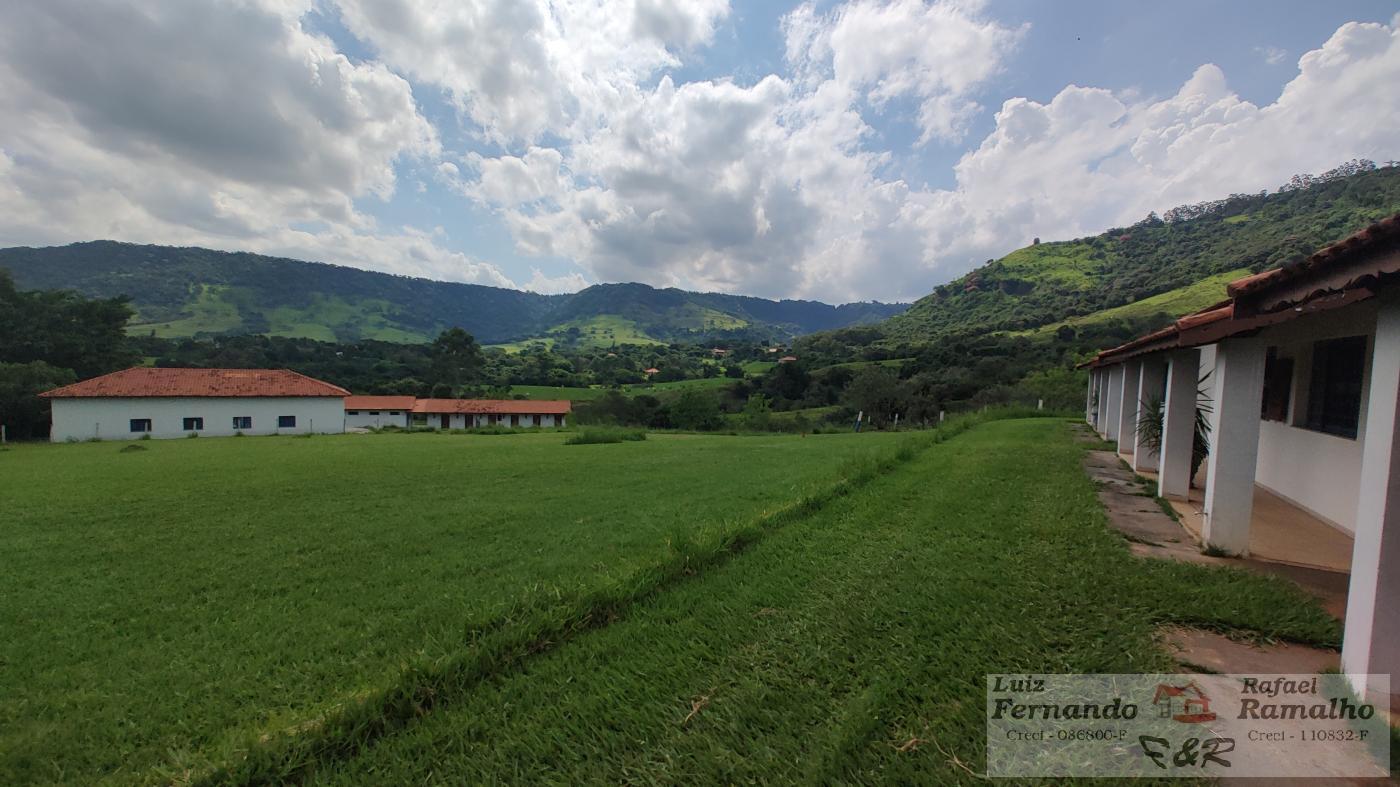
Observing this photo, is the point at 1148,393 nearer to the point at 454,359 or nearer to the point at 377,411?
the point at 377,411

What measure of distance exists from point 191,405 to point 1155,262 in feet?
303

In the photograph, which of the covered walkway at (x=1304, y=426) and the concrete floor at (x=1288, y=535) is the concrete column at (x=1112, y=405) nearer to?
the covered walkway at (x=1304, y=426)

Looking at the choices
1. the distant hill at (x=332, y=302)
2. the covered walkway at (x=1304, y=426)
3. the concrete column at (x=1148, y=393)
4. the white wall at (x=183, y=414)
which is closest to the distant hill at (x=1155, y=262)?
the concrete column at (x=1148, y=393)

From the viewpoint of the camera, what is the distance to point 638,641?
3.09 metres

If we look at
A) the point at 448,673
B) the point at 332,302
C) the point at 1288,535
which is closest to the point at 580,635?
the point at 448,673

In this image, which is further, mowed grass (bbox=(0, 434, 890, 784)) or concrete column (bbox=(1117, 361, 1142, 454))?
concrete column (bbox=(1117, 361, 1142, 454))

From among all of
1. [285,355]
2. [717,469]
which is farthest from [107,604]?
[285,355]

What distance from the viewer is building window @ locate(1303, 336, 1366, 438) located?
4957 millimetres

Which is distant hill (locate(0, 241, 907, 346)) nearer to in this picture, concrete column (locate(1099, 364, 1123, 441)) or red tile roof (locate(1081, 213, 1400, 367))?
red tile roof (locate(1081, 213, 1400, 367))

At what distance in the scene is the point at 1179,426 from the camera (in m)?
6.29

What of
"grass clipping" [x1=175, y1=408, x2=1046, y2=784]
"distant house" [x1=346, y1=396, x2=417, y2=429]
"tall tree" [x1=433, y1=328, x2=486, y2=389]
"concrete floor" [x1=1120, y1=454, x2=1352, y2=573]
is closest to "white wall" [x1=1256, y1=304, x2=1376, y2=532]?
"concrete floor" [x1=1120, y1=454, x2=1352, y2=573]

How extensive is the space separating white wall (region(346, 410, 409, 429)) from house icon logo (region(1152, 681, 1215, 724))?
53188 millimetres

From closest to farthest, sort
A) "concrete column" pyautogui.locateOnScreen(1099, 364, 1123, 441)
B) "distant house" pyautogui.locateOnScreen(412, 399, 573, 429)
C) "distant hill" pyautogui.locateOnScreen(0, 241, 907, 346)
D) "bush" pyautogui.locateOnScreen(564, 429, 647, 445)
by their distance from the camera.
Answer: "concrete column" pyautogui.locateOnScreen(1099, 364, 1123, 441) < "bush" pyautogui.locateOnScreen(564, 429, 647, 445) < "distant house" pyautogui.locateOnScreen(412, 399, 573, 429) < "distant hill" pyautogui.locateOnScreen(0, 241, 907, 346)

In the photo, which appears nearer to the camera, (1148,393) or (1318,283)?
(1318,283)
